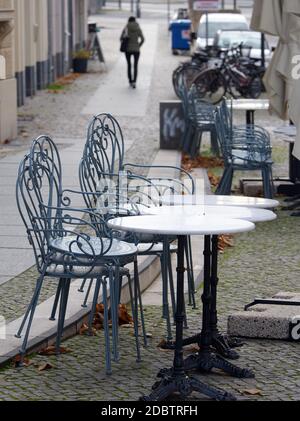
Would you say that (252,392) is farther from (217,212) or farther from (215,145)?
(215,145)

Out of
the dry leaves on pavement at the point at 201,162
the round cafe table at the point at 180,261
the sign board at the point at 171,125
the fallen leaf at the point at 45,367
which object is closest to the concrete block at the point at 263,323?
the round cafe table at the point at 180,261

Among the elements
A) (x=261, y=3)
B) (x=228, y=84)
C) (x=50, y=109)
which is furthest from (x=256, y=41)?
(x=261, y=3)

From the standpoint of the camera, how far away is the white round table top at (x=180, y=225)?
20.7ft

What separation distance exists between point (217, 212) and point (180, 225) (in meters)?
0.61

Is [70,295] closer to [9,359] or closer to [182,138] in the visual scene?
[9,359]

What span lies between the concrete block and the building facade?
38.1ft

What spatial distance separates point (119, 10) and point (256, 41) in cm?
3922

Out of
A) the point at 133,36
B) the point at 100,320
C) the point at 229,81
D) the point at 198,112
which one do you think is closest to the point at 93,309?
the point at 100,320

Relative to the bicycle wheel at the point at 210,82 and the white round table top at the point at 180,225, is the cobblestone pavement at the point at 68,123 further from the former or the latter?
the white round table top at the point at 180,225

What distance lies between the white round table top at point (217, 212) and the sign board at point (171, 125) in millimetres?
10905

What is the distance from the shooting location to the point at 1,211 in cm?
1211

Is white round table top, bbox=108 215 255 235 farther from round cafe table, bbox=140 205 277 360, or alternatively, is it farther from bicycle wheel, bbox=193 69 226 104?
bicycle wheel, bbox=193 69 226 104

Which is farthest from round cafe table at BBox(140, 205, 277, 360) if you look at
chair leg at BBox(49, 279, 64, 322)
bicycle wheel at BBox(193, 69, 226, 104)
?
bicycle wheel at BBox(193, 69, 226, 104)

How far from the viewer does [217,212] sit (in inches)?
276
